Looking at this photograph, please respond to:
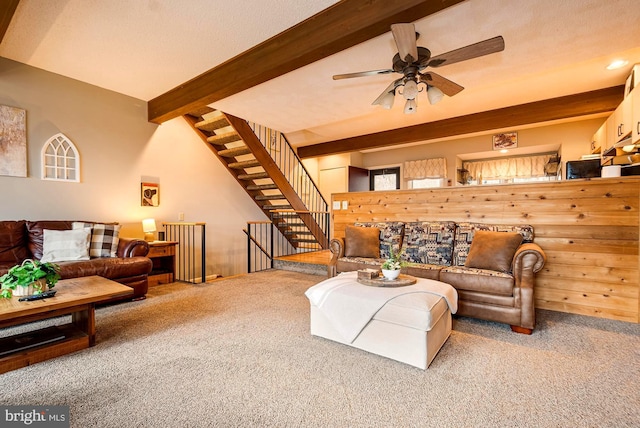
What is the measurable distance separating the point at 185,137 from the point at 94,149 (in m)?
1.43

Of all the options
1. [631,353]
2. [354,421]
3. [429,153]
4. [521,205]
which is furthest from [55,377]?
[429,153]

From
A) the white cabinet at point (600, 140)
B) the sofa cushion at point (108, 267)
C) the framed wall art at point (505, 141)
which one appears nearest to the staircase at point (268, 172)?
the sofa cushion at point (108, 267)

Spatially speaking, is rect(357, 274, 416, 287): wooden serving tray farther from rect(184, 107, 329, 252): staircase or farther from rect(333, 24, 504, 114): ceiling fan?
rect(184, 107, 329, 252): staircase

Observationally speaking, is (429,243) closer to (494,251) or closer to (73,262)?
(494,251)

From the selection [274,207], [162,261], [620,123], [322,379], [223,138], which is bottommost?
[322,379]

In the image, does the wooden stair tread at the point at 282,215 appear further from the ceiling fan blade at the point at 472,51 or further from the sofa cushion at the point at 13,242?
the ceiling fan blade at the point at 472,51

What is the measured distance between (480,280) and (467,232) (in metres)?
0.81

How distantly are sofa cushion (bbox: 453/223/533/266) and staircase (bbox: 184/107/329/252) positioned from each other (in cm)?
305

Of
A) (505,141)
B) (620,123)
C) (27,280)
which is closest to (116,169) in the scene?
(27,280)

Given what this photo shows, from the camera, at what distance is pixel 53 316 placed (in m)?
2.11

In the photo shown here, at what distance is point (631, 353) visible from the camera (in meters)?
2.28

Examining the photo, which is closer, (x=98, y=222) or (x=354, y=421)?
(x=354, y=421)

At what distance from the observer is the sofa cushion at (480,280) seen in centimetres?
273

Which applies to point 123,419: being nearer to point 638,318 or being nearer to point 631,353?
point 631,353
